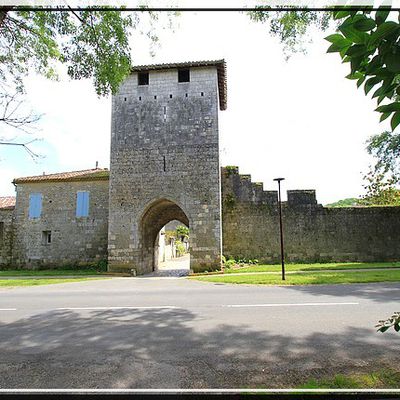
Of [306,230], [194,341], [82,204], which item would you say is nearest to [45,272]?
[82,204]

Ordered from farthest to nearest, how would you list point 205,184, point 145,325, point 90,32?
1. point 205,184
2. point 90,32
3. point 145,325

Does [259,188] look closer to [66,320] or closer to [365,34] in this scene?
[66,320]

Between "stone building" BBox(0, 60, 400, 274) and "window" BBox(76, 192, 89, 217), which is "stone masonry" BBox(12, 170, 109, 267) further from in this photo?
"window" BBox(76, 192, 89, 217)

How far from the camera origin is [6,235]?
20.8 meters

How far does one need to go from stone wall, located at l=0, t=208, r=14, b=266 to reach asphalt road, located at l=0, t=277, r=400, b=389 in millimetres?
14997

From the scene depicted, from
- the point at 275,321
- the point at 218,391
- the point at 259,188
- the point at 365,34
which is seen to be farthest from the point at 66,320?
the point at 259,188

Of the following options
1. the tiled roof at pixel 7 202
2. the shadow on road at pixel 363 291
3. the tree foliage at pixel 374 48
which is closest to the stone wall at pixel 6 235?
the tiled roof at pixel 7 202

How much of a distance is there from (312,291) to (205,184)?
983cm

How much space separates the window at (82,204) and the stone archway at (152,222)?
4477mm

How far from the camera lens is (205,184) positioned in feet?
57.8

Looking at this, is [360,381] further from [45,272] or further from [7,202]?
[7,202]

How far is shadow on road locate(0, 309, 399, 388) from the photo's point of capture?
3.16m

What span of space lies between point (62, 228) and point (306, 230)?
53.1 feet

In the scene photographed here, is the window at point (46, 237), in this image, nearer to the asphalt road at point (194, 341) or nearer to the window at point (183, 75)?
the window at point (183, 75)
